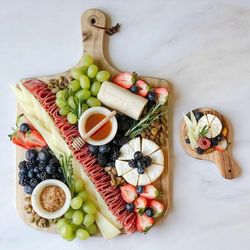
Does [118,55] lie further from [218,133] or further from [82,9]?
[218,133]

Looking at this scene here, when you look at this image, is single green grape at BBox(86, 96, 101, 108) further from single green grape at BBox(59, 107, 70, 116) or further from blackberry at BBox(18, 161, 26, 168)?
blackberry at BBox(18, 161, 26, 168)

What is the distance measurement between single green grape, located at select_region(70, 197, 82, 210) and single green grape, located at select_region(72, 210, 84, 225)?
0.06ft

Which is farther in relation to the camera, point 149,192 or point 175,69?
point 175,69

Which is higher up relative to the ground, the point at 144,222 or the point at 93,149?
the point at 93,149

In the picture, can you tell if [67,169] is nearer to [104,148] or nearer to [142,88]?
[104,148]

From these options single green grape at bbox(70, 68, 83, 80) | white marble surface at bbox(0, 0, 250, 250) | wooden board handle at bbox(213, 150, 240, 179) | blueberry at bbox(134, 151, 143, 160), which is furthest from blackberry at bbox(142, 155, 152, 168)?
single green grape at bbox(70, 68, 83, 80)

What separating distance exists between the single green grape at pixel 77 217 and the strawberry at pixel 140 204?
0.56 ft

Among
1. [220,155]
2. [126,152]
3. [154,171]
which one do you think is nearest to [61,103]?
[126,152]

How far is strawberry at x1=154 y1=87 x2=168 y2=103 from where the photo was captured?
1795mm

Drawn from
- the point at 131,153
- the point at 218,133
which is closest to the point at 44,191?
the point at 131,153

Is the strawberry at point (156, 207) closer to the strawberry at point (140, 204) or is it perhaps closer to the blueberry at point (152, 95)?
the strawberry at point (140, 204)

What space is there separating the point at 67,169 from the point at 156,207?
11.8 inches

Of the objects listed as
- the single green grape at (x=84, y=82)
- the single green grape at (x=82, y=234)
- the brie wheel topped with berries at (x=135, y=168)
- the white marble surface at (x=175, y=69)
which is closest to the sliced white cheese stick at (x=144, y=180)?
the brie wheel topped with berries at (x=135, y=168)

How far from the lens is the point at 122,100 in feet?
5.76
